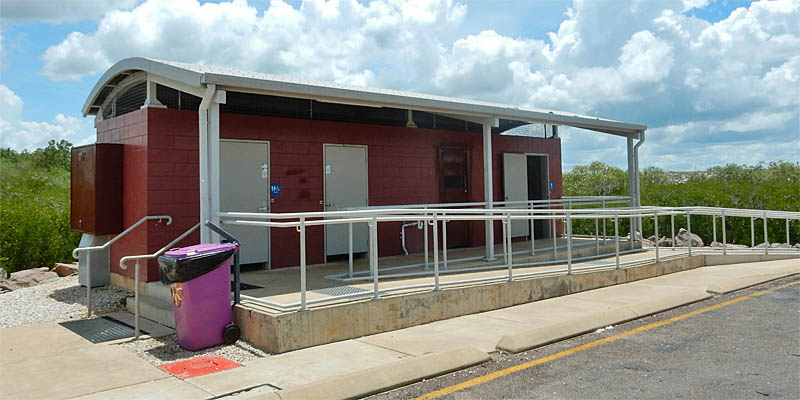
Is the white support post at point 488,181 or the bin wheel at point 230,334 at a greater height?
the white support post at point 488,181

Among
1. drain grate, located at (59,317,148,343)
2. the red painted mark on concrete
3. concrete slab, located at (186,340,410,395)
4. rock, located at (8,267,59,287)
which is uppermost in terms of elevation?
rock, located at (8,267,59,287)

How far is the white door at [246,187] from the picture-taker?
9.16 meters

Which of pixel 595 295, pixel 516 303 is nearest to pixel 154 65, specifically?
pixel 516 303

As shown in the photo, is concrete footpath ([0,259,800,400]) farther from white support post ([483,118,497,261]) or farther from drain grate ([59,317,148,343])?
white support post ([483,118,497,261])

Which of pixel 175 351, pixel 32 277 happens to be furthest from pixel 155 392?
pixel 32 277

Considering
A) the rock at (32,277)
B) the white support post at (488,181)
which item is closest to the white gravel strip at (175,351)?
the white support post at (488,181)

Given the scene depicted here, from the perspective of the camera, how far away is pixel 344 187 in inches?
409

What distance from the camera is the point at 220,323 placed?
6.25 metres

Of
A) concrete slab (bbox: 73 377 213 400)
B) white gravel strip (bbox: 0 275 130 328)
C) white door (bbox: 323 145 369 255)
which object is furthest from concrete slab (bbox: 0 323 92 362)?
white door (bbox: 323 145 369 255)

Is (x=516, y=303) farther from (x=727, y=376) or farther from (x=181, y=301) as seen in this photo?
(x=181, y=301)

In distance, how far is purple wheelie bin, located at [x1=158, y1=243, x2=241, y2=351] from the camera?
6004mm

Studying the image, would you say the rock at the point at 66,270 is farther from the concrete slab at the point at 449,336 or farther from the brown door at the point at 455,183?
the concrete slab at the point at 449,336

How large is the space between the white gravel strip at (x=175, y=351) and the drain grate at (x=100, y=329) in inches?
16.5

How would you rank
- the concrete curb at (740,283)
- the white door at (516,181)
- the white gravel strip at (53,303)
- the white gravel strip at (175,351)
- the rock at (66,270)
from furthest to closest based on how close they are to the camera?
the white door at (516,181) < the rock at (66,270) < the concrete curb at (740,283) < the white gravel strip at (53,303) < the white gravel strip at (175,351)
